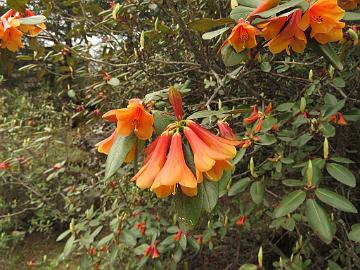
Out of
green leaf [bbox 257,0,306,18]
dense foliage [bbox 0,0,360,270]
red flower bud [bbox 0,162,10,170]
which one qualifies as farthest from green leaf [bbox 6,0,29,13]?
red flower bud [bbox 0,162,10,170]

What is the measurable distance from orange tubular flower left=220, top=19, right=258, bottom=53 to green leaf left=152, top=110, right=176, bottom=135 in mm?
251

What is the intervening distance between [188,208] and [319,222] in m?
0.59

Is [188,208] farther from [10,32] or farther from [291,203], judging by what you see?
[10,32]

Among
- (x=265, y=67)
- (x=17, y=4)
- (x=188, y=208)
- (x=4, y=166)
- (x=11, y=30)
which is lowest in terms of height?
(x=4, y=166)

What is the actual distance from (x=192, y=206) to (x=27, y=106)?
422 centimetres

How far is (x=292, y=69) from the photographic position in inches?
87.6

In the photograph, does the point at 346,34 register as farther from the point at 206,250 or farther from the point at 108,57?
the point at 206,250

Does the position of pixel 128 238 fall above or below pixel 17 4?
below

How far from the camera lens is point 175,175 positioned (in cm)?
73

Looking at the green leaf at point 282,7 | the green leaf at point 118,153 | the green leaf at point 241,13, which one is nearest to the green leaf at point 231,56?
the green leaf at point 241,13

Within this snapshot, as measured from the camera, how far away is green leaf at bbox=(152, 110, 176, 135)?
86 centimetres

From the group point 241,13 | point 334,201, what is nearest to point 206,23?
point 241,13

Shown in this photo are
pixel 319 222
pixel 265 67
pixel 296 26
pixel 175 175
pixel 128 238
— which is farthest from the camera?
pixel 128 238

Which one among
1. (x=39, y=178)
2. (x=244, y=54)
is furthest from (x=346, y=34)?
(x=39, y=178)
